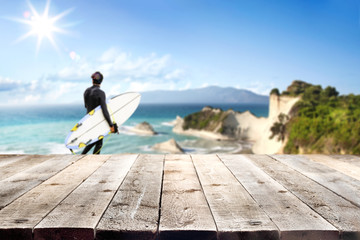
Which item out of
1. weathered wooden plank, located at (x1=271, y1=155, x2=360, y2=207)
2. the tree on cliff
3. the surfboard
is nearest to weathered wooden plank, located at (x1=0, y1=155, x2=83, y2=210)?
weathered wooden plank, located at (x1=271, y1=155, x2=360, y2=207)

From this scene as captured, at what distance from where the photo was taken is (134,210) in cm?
127

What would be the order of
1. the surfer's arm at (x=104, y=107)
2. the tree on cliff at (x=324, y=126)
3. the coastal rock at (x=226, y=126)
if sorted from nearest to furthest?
1. the surfer's arm at (x=104, y=107)
2. the tree on cliff at (x=324, y=126)
3. the coastal rock at (x=226, y=126)

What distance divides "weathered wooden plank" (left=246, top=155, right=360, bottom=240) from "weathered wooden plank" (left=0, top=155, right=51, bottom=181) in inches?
82.5

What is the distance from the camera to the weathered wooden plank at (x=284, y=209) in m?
1.11

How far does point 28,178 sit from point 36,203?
0.61 meters

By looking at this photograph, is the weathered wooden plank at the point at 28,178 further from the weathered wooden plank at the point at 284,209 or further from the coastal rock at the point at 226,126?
the coastal rock at the point at 226,126

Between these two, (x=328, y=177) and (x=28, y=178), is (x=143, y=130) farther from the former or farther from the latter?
(x=328, y=177)

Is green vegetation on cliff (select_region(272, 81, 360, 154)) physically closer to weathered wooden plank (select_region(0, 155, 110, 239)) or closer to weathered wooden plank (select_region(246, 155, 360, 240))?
weathered wooden plank (select_region(246, 155, 360, 240))

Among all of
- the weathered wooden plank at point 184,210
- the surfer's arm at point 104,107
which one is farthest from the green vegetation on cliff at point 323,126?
the weathered wooden plank at point 184,210

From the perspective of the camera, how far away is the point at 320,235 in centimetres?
112

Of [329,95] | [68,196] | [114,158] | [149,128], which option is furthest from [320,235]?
[149,128]

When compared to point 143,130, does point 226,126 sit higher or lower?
higher

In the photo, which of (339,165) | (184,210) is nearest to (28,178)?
(184,210)

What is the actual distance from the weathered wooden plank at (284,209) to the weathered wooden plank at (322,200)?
5cm
